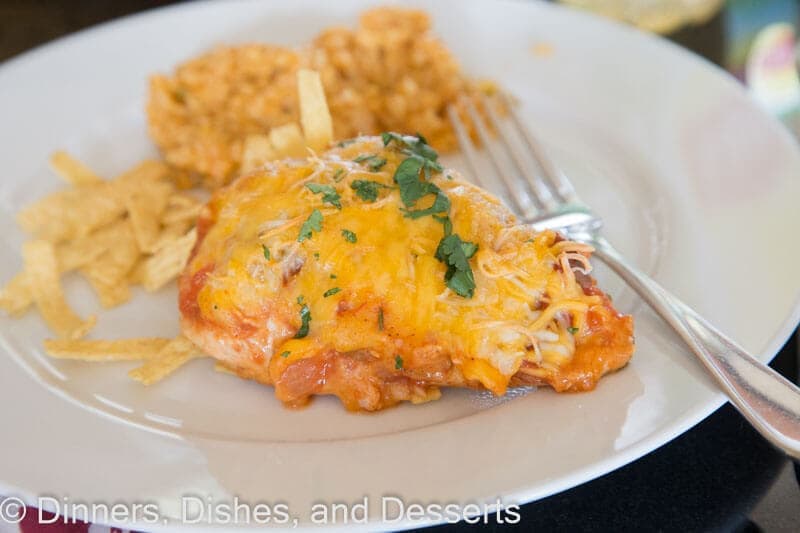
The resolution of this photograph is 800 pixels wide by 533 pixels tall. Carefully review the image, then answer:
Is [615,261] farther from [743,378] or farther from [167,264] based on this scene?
[167,264]

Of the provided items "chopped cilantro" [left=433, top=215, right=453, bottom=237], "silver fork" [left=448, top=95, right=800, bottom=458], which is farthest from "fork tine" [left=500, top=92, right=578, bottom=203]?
"chopped cilantro" [left=433, top=215, right=453, bottom=237]

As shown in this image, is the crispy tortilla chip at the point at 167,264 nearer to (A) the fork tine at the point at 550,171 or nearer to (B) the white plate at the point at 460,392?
(B) the white plate at the point at 460,392

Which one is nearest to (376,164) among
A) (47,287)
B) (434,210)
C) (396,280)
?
(434,210)

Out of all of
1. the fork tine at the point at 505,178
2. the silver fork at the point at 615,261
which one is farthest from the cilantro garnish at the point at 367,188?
the fork tine at the point at 505,178

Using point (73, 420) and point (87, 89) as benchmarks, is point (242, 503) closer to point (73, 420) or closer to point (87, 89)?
point (73, 420)

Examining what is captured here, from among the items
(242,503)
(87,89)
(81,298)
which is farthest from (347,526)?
(87,89)

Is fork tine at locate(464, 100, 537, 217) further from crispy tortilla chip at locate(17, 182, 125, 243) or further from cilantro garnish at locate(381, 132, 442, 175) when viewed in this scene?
crispy tortilla chip at locate(17, 182, 125, 243)
